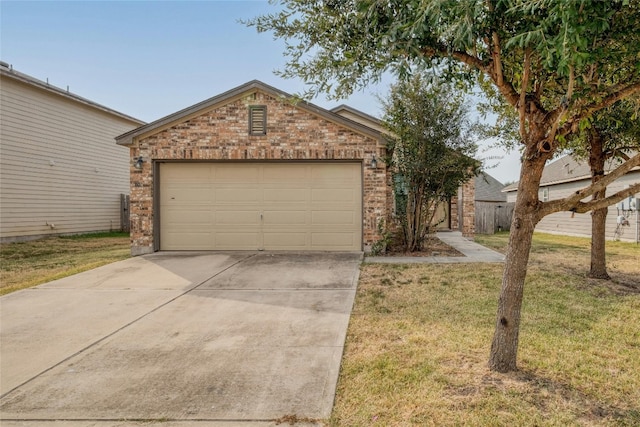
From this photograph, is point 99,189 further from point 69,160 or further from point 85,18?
point 85,18

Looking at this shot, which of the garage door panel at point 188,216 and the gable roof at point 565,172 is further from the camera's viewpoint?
the gable roof at point 565,172

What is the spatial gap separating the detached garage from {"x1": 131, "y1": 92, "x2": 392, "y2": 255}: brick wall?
3 centimetres

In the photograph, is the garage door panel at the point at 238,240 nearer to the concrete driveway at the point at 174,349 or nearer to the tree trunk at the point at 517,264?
the concrete driveway at the point at 174,349

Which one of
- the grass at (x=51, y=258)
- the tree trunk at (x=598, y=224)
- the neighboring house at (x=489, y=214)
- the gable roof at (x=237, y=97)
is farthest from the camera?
the neighboring house at (x=489, y=214)

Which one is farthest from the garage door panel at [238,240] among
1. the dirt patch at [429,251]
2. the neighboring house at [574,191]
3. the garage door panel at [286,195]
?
the neighboring house at [574,191]

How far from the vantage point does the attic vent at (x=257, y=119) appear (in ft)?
32.6

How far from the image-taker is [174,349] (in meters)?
3.96

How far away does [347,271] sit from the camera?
770cm

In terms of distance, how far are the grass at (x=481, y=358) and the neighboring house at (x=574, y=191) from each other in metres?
7.85

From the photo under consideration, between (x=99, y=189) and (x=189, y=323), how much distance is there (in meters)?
15.0

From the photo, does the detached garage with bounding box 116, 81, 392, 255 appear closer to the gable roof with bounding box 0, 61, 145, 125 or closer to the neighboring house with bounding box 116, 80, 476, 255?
the neighboring house with bounding box 116, 80, 476, 255

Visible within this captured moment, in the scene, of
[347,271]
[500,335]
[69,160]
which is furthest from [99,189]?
[500,335]

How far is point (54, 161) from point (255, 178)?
963cm

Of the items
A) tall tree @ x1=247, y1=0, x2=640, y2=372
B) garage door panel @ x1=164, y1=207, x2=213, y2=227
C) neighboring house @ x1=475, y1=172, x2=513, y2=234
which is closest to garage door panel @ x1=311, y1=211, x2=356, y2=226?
garage door panel @ x1=164, y1=207, x2=213, y2=227
